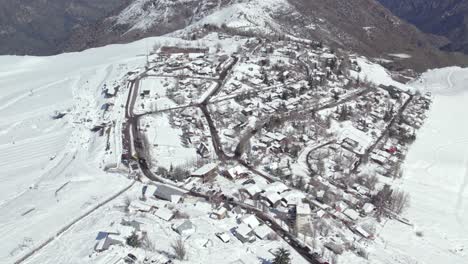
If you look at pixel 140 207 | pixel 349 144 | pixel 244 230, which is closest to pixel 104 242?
pixel 140 207

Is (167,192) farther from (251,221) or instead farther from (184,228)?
(251,221)

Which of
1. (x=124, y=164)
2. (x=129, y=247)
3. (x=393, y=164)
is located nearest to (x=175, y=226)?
(x=129, y=247)

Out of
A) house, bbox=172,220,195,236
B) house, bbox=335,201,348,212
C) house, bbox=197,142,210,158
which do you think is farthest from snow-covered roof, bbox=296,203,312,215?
house, bbox=197,142,210,158

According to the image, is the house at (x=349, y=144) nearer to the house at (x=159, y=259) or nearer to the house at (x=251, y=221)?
the house at (x=251, y=221)

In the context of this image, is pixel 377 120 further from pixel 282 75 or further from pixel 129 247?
pixel 129 247

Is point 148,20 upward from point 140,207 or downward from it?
upward

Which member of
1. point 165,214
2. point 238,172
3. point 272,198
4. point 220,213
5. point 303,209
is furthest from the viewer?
point 238,172
